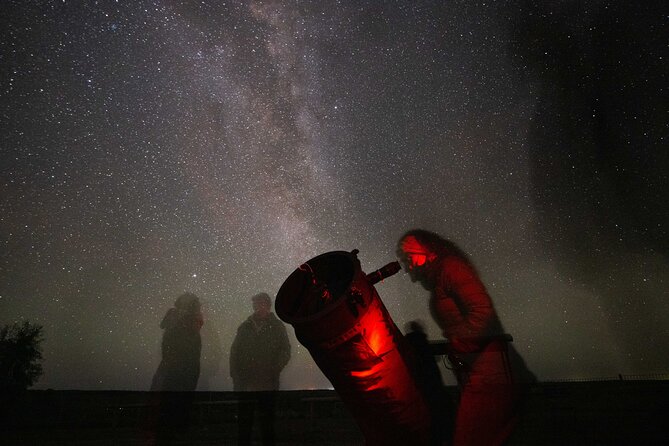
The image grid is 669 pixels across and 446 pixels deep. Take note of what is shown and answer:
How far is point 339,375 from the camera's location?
2.04 meters

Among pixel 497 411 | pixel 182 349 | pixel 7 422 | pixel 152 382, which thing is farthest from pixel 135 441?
pixel 497 411

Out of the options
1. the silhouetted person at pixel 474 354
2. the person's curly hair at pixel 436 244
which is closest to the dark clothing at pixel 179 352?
the person's curly hair at pixel 436 244

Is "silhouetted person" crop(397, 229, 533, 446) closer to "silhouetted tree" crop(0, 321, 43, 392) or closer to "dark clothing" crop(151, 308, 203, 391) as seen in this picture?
"dark clothing" crop(151, 308, 203, 391)

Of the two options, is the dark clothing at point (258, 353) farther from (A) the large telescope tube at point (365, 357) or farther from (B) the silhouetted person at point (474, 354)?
(A) the large telescope tube at point (365, 357)

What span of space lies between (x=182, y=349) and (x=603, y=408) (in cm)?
805

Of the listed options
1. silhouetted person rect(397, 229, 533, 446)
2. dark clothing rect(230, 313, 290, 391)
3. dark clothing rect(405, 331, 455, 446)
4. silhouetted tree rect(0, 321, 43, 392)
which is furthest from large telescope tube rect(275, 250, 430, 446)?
silhouetted tree rect(0, 321, 43, 392)

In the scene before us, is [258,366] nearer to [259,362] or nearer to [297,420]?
[259,362]

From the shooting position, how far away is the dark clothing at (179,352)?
528 centimetres

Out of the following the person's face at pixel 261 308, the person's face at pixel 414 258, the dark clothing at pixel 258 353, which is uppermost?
the person's face at pixel 261 308

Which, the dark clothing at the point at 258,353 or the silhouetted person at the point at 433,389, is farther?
the dark clothing at the point at 258,353

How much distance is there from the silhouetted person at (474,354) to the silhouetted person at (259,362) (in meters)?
2.99

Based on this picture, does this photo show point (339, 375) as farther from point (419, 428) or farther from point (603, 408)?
point (603, 408)

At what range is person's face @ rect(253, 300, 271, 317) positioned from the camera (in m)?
5.66

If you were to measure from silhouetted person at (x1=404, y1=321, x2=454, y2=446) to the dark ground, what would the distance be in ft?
11.7
